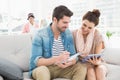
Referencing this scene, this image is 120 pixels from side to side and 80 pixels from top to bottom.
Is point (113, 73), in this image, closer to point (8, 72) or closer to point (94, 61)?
point (94, 61)

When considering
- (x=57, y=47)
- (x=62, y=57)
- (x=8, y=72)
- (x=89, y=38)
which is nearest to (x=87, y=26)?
(x=89, y=38)

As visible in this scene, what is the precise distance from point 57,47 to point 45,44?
5.3 inches

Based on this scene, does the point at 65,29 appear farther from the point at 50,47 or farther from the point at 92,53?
the point at 92,53

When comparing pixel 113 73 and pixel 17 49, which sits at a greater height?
pixel 17 49

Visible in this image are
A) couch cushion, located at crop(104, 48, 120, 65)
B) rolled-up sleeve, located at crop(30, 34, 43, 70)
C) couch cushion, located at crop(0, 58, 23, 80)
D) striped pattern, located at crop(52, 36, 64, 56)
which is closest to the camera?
couch cushion, located at crop(0, 58, 23, 80)

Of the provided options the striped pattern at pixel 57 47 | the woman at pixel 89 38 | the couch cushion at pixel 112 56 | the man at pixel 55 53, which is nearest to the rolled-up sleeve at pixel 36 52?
the man at pixel 55 53

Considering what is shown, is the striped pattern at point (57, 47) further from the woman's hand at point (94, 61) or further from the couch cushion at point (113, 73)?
the couch cushion at point (113, 73)

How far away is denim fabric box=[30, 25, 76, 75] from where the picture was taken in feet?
7.00

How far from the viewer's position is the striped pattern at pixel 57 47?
224cm

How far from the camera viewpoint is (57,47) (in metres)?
2.26

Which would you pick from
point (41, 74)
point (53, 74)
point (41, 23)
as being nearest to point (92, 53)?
point (53, 74)

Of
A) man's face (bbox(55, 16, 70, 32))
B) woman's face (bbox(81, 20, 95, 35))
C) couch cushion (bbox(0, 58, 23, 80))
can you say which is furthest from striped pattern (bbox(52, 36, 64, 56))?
couch cushion (bbox(0, 58, 23, 80))

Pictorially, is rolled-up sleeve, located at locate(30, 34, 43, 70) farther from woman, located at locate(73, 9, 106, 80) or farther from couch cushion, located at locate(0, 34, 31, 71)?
woman, located at locate(73, 9, 106, 80)

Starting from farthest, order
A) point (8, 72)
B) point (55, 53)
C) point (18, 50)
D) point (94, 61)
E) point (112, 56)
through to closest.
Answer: point (112, 56), point (18, 50), point (55, 53), point (94, 61), point (8, 72)
